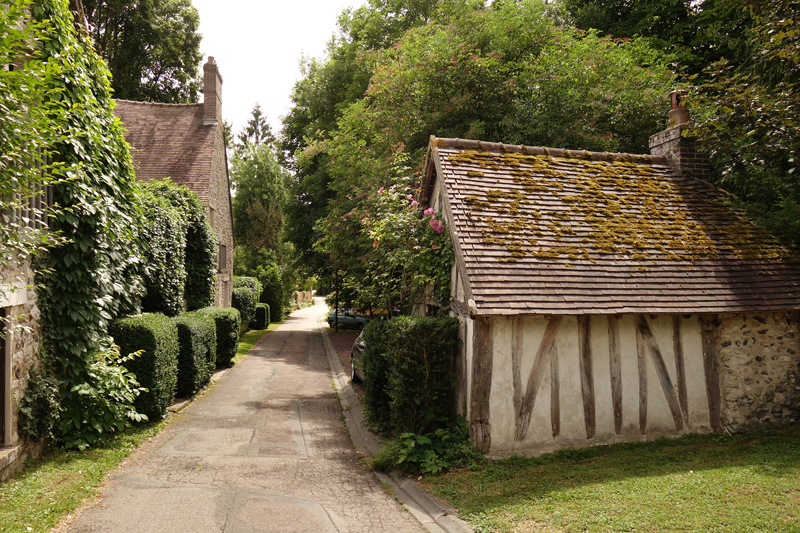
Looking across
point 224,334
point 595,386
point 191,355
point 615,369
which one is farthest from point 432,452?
point 224,334

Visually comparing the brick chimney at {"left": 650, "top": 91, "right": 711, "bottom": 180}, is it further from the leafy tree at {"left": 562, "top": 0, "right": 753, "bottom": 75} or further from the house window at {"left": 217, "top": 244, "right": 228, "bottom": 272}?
the house window at {"left": 217, "top": 244, "right": 228, "bottom": 272}

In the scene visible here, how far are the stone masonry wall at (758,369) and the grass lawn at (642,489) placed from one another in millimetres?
648

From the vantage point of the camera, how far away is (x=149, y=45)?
1048 inches

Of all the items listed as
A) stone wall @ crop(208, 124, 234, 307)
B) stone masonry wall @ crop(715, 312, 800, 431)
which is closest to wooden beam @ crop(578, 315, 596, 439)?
stone masonry wall @ crop(715, 312, 800, 431)

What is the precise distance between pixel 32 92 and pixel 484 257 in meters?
6.26

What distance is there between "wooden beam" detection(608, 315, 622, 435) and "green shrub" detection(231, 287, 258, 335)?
64.5ft

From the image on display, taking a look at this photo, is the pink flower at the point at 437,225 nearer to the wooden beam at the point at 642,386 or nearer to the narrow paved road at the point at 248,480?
the wooden beam at the point at 642,386

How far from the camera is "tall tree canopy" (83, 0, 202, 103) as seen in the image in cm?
2562

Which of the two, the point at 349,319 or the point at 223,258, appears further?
the point at 349,319

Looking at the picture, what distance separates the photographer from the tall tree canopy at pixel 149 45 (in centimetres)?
2562

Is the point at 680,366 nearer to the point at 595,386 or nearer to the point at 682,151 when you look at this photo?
the point at 595,386

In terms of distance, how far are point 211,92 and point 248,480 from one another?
58.4 feet

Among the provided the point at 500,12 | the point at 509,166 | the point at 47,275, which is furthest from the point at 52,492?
the point at 500,12

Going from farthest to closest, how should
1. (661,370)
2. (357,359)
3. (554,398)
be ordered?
(357,359), (661,370), (554,398)
